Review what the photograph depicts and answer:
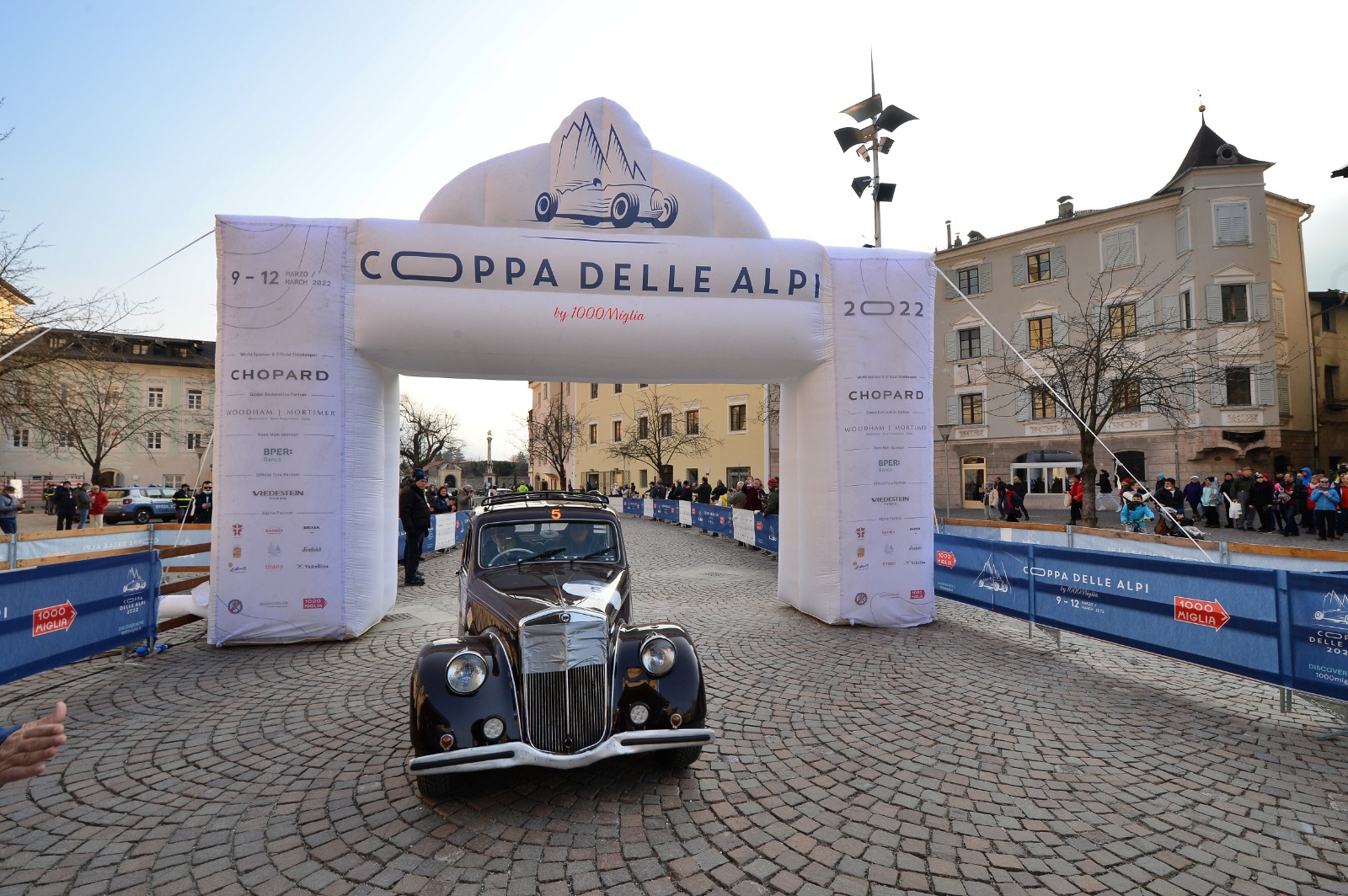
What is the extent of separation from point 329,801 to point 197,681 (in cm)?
330

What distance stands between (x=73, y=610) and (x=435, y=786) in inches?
178

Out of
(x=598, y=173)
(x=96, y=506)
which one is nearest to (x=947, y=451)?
(x=598, y=173)

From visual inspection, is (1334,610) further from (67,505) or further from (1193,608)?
(67,505)

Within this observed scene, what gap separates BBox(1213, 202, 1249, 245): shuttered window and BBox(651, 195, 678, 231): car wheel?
28564 mm

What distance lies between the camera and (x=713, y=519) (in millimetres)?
21156

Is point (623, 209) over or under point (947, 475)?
over

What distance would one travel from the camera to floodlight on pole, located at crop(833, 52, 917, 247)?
43.6 ft

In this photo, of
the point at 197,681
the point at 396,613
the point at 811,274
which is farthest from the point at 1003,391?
the point at 197,681

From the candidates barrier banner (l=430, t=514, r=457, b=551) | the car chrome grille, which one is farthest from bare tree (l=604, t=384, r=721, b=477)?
the car chrome grille

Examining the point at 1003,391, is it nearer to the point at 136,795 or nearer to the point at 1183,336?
the point at 1183,336

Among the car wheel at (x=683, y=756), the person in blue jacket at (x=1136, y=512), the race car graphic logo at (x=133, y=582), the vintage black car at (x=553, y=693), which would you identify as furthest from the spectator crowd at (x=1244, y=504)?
the race car graphic logo at (x=133, y=582)

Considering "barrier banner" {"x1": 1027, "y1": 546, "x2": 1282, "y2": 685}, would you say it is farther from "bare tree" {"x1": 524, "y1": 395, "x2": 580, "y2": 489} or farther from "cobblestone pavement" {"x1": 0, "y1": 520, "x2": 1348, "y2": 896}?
"bare tree" {"x1": 524, "y1": 395, "x2": 580, "y2": 489}

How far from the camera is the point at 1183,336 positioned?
26172mm

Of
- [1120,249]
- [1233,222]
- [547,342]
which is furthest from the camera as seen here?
[1120,249]
